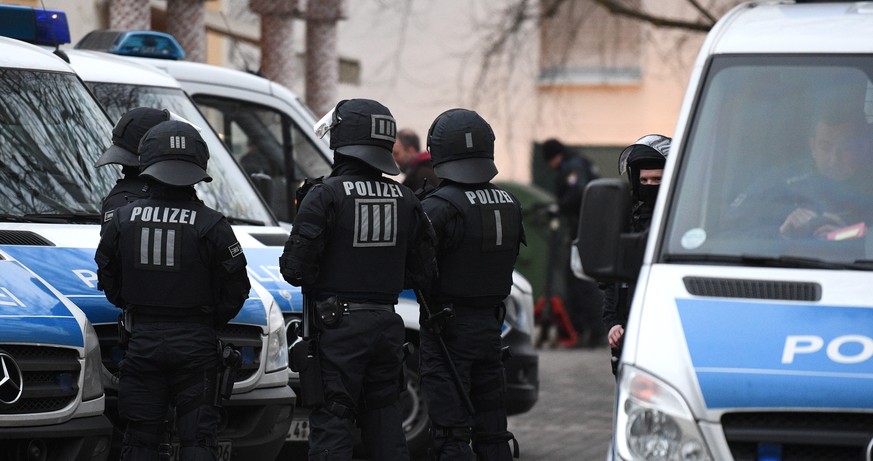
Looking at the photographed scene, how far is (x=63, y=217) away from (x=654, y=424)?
3.22 metres

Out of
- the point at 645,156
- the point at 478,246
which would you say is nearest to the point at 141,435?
→ the point at 478,246

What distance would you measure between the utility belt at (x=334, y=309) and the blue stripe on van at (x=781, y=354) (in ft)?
6.63

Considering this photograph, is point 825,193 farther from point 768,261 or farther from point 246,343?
point 246,343

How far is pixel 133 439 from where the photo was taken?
610 centimetres

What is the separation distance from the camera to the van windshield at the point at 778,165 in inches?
195

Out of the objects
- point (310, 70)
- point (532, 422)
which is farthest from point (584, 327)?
point (532, 422)

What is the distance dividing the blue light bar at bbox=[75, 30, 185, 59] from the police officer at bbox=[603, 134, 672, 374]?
3.45 meters

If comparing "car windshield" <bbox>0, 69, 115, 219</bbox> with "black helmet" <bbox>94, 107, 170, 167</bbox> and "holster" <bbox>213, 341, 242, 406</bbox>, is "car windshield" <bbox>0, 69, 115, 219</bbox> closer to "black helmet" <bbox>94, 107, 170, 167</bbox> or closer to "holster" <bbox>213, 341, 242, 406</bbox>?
"black helmet" <bbox>94, 107, 170, 167</bbox>

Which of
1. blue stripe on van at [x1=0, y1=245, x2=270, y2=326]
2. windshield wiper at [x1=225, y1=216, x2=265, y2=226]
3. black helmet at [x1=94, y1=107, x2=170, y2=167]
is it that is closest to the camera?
blue stripe on van at [x1=0, y1=245, x2=270, y2=326]

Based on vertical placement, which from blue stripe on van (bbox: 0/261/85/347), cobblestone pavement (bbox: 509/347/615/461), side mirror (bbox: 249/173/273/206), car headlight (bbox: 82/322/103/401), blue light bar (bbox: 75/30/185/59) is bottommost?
cobblestone pavement (bbox: 509/347/615/461)

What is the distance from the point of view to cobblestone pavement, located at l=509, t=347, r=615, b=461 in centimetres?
964

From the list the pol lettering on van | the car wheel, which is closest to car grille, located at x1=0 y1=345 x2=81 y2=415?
the pol lettering on van

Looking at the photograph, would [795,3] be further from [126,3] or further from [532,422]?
[126,3]

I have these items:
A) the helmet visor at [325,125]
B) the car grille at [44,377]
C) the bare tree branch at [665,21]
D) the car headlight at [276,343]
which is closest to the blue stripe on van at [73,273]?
the car grille at [44,377]
